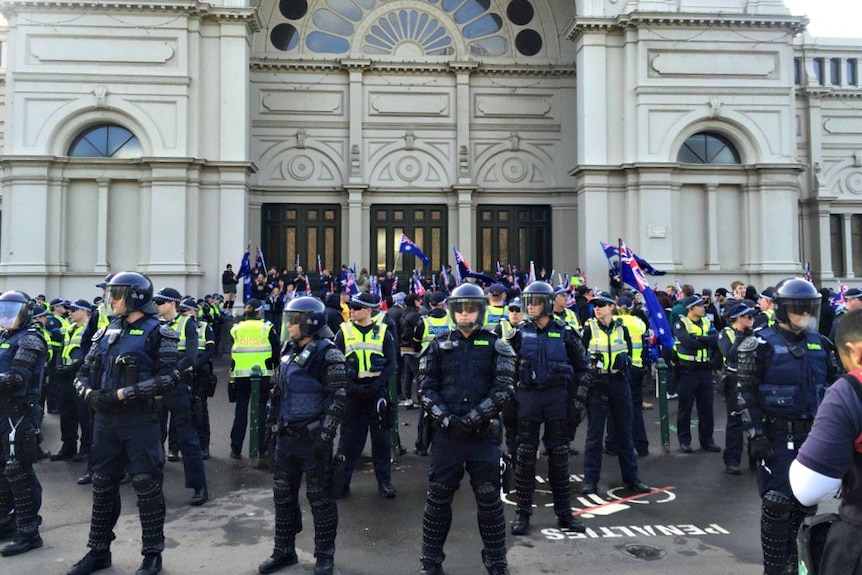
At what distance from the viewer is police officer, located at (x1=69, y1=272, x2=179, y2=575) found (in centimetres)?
561

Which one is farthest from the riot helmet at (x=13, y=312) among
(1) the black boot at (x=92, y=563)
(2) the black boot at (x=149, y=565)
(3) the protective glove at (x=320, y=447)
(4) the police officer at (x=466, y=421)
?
(4) the police officer at (x=466, y=421)

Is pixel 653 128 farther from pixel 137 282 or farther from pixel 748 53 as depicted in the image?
pixel 137 282

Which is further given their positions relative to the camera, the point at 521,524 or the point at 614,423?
the point at 614,423

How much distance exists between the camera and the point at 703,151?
22.9 meters

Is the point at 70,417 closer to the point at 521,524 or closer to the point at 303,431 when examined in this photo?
the point at 303,431

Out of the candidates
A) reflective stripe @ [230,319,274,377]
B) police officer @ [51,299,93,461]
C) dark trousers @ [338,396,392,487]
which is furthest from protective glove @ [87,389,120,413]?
police officer @ [51,299,93,461]

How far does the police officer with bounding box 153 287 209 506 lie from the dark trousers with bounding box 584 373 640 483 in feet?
14.5

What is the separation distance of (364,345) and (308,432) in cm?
241

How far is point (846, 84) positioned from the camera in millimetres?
30984

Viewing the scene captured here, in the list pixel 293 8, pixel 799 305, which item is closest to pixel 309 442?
pixel 799 305

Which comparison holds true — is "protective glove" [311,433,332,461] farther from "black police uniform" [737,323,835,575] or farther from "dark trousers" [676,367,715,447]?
"dark trousers" [676,367,715,447]

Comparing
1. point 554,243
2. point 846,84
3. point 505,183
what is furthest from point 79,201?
point 846,84

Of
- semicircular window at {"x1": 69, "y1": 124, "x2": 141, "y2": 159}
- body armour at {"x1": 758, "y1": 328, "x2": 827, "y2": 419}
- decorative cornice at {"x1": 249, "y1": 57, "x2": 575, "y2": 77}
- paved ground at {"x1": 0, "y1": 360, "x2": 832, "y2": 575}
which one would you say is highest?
decorative cornice at {"x1": 249, "y1": 57, "x2": 575, "y2": 77}

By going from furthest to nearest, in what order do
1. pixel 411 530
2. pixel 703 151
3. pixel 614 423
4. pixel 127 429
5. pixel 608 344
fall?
pixel 703 151 < pixel 608 344 < pixel 614 423 < pixel 411 530 < pixel 127 429
